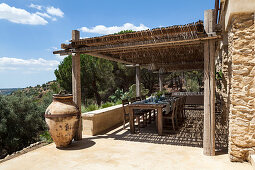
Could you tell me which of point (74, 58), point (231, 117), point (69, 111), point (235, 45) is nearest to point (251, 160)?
point (231, 117)

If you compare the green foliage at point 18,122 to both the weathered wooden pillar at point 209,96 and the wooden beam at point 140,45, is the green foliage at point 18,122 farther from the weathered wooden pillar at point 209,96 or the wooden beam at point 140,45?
the weathered wooden pillar at point 209,96

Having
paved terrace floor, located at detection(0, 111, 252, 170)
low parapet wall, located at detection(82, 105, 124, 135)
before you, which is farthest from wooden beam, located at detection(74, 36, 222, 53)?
paved terrace floor, located at detection(0, 111, 252, 170)

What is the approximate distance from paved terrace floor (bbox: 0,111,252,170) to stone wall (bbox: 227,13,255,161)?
327 mm

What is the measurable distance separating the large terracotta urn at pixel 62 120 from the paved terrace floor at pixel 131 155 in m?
0.27

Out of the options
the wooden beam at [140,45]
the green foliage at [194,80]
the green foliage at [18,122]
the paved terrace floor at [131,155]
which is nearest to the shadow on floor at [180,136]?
the paved terrace floor at [131,155]

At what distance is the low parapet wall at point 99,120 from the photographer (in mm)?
5105

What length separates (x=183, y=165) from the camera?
10.1 ft

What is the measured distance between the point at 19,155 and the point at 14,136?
193 inches

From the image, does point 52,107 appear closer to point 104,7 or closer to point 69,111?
point 69,111

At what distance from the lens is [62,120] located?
12.7 ft

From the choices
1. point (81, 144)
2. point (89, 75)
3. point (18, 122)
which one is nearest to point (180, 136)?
point (81, 144)

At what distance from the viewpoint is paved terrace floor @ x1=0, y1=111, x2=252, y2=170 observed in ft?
10.2

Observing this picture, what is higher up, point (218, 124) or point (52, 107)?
point (52, 107)

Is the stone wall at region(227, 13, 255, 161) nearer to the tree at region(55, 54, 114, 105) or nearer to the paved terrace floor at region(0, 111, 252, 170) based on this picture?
the paved terrace floor at region(0, 111, 252, 170)
